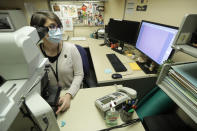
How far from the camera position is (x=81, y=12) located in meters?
2.15

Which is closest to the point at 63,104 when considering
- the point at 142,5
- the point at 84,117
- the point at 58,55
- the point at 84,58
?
the point at 84,117

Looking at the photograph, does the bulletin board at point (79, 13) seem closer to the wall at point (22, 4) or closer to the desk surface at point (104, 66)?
the wall at point (22, 4)

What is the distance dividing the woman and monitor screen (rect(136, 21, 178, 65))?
83 centimetres

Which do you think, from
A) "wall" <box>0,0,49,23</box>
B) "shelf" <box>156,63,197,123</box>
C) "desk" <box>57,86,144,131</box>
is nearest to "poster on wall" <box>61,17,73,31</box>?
"wall" <box>0,0,49,23</box>

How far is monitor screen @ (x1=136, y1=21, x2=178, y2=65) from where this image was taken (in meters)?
0.97

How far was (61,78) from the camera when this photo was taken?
108 centimetres

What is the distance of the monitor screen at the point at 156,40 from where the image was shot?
38.0 inches

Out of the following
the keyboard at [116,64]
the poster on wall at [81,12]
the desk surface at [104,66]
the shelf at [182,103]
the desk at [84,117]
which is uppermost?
the poster on wall at [81,12]

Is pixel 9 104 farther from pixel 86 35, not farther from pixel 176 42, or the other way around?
pixel 86 35

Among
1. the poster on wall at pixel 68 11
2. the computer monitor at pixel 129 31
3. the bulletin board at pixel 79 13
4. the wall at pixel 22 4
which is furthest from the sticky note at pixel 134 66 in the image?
the wall at pixel 22 4

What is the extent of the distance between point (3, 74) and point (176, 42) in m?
0.92

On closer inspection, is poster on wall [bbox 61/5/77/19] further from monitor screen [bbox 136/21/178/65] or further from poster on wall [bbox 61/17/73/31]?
monitor screen [bbox 136/21/178/65]

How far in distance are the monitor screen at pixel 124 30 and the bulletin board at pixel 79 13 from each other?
60 cm

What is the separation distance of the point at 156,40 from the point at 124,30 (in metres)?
0.61
